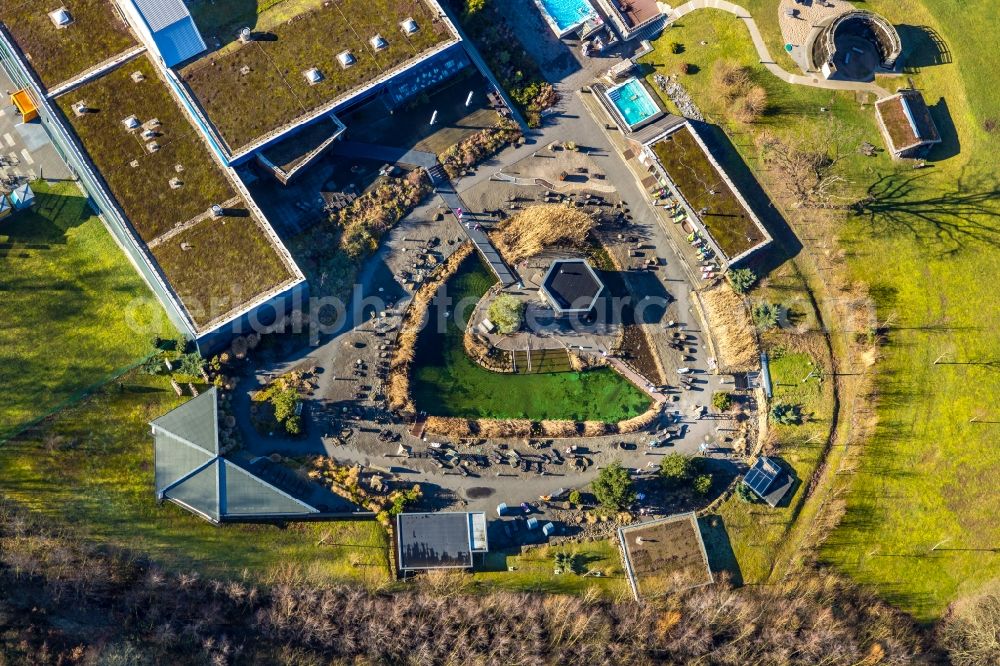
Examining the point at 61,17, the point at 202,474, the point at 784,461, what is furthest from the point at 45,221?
the point at 784,461

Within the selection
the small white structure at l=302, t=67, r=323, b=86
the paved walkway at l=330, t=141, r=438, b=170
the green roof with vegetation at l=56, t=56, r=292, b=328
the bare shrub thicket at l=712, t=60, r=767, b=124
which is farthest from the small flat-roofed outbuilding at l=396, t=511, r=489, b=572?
the bare shrub thicket at l=712, t=60, r=767, b=124

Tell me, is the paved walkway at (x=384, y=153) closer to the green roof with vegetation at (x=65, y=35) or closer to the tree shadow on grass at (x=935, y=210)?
the green roof with vegetation at (x=65, y=35)

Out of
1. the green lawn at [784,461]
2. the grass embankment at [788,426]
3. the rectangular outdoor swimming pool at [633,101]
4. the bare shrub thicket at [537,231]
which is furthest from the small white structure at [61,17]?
the green lawn at [784,461]

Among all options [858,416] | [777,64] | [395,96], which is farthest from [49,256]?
[858,416]

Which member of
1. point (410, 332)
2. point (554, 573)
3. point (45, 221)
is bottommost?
point (554, 573)

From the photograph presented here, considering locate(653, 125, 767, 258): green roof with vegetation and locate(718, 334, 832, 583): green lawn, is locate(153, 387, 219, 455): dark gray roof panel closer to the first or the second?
locate(718, 334, 832, 583): green lawn

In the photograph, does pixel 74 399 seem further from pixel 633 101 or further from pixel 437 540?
pixel 633 101

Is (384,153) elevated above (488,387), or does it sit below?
above

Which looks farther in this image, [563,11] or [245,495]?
[563,11]

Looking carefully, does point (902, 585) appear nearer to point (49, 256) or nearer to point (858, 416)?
point (858, 416)
